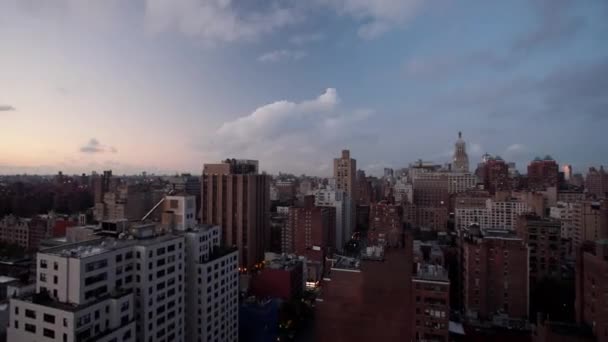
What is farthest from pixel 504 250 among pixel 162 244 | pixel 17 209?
pixel 17 209

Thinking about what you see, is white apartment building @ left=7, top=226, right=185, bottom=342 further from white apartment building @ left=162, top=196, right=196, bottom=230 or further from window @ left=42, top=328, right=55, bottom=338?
white apartment building @ left=162, top=196, right=196, bottom=230

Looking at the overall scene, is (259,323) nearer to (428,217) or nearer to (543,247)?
(543,247)

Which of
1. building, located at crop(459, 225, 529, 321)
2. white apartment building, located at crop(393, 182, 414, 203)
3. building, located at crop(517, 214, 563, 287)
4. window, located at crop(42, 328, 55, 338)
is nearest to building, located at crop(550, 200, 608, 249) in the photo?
building, located at crop(517, 214, 563, 287)

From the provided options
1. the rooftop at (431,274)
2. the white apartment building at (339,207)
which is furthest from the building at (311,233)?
the rooftop at (431,274)

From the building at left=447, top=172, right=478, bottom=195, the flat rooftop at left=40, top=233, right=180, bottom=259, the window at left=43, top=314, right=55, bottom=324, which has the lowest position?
the window at left=43, top=314, right=55, bottom=324

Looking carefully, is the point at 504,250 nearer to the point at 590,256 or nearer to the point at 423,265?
the point at 590,256

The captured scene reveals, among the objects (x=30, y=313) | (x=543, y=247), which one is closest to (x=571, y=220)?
(x=543, y=247)
